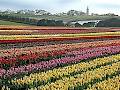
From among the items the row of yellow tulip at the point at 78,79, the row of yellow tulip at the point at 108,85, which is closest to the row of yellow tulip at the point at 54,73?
the row of yellow tulip at the point at 78,79

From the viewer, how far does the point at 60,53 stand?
17.6 m

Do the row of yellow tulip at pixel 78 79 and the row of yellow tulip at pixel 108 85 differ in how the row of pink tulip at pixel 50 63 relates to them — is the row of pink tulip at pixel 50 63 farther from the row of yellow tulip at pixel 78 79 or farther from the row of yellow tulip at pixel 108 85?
the row of yellow tulip at pixel 108 85

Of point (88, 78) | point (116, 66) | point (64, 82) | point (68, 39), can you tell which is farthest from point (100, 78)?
point (68, 39)

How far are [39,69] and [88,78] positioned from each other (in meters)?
2.70

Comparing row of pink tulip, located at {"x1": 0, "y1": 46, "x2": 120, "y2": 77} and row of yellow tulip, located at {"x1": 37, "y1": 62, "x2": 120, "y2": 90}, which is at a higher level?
row of yellow tulip, located at {"x1": 37, "y1": 62, "x2": 120, "y2": 90}

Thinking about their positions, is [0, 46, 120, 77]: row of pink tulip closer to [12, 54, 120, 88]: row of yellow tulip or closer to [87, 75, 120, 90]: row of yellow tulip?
[12, 54, 120, 88]: row of yellow tulip

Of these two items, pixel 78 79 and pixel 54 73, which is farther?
pixel 54 73

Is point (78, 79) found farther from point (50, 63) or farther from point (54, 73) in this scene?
point (50, 63)

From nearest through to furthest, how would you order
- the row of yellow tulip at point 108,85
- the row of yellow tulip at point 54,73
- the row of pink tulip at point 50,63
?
the row of yellow tulip at point 108,85
the row of yellow tulip at point 54,73
the row of pink tulip at point 50,63

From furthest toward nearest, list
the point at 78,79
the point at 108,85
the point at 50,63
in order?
1. the point at 50,63
2. the point at 78,79
3. the point at 108,85

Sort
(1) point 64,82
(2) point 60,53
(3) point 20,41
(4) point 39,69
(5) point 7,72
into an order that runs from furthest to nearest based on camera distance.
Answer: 1. (3) point 20,41
2. (2) point 60,53
3. (4) point 39,69
4. (5) point 7,72
5. (1) point 64,82

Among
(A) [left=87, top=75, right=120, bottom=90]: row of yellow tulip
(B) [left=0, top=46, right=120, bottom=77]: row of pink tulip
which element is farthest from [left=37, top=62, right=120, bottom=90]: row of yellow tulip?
(B) [left=0, top=46, right=120, bottom=77]: row of pink tulip

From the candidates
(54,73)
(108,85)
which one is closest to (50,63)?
(54,73)

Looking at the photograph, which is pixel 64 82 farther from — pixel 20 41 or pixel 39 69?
pixel 20 41
